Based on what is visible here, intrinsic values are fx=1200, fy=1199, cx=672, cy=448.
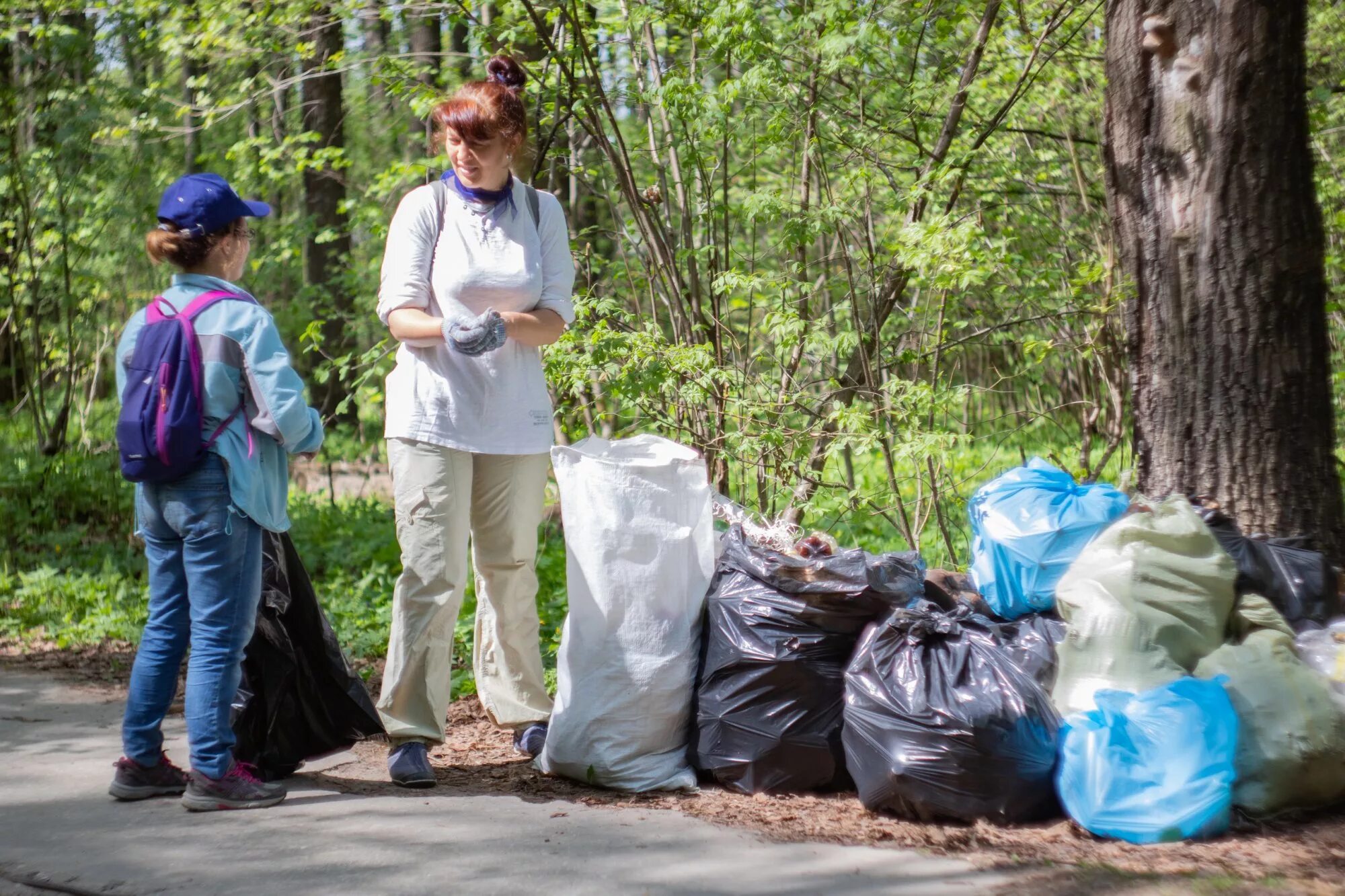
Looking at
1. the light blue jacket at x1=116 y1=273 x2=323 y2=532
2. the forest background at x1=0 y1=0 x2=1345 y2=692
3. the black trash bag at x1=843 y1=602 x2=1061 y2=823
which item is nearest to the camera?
the black trash bag at x1=843 y1=602 x2=1061 y2=823

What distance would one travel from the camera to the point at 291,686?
11.4 feet

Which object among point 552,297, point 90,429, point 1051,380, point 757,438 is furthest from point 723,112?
point 90,429

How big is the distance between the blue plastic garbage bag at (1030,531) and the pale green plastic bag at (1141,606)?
16 cm

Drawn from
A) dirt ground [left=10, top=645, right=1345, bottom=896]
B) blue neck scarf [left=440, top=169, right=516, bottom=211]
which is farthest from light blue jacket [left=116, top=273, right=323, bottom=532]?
dirt ground [left=10, top=645, right=1345, bottom=896]

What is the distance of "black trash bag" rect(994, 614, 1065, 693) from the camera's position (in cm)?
318

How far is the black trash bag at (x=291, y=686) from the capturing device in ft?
11.3

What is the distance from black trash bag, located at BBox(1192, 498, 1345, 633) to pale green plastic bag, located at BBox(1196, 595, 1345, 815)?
0.33 metres

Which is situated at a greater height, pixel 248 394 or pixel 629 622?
pixel 248 394

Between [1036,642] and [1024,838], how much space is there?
549 millimetres

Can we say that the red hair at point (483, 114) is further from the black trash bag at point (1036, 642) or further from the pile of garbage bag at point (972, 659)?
the black trash bag at point (1036, 642)

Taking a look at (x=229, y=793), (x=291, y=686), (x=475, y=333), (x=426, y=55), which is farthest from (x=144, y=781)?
(x=426, y=55)

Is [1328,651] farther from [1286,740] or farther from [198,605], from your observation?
[198,605]

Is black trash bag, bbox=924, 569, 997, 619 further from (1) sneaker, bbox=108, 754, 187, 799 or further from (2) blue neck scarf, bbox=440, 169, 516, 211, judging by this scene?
(1) sneaker, bbox=108, 754, 187, 799

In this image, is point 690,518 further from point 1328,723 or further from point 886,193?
point 886,193
